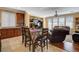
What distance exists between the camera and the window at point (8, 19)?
266cm

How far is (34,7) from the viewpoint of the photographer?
2.71 meters

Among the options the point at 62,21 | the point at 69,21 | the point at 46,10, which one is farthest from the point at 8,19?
the point at 69,21

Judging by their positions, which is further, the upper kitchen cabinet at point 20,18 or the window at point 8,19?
the upper kitchen cabinet at point 20,18

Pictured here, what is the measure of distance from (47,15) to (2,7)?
39.8 inches

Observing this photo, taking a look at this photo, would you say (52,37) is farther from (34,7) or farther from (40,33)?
(34,7)

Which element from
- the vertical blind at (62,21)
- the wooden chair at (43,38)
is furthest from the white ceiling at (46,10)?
the wooden chair at (43,38)

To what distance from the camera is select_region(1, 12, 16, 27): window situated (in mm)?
2656

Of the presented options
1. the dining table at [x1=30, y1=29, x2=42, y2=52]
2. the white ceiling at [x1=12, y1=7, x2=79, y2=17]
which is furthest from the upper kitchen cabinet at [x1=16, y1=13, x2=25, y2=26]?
the dining table at [x1=30, y1=29, x2=42, y2=52]

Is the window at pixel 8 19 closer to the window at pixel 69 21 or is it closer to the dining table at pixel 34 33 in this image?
the dining table at pixel 34 33

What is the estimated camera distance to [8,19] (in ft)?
8.89

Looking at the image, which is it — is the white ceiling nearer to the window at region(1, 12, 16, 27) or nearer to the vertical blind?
the vertical blind

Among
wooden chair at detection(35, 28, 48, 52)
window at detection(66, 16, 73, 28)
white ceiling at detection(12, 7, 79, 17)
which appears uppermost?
white ceiling at detection(12, 7, 79, 17)

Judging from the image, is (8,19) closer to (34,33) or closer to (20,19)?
(20,19)
